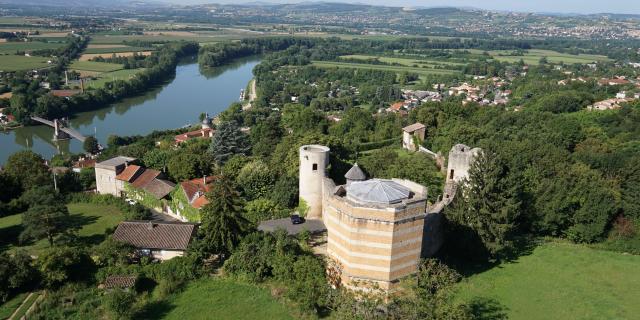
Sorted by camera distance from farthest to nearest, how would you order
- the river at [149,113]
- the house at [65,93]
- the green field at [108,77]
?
the green field at [108,77]
the house at [65,93]
the river at [149,113]

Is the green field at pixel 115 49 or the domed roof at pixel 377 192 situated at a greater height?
the domed roof at pixel 377 192

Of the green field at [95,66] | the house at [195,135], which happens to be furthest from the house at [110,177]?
the green field at [95,66]

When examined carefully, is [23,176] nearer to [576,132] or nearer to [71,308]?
[71,308]

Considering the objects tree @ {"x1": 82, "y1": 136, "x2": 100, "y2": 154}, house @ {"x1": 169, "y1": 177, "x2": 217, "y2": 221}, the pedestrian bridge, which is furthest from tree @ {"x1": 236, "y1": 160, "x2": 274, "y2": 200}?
the pedestrian bridge

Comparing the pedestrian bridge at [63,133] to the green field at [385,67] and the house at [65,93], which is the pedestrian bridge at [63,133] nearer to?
the house at [65,93]

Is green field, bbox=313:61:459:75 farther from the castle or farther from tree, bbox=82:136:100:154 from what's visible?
the castle

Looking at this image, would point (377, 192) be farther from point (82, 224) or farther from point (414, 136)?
point (414, 136)

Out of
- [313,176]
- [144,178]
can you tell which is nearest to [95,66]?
[144,178]

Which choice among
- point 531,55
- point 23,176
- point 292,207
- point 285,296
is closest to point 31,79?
point 23,176
